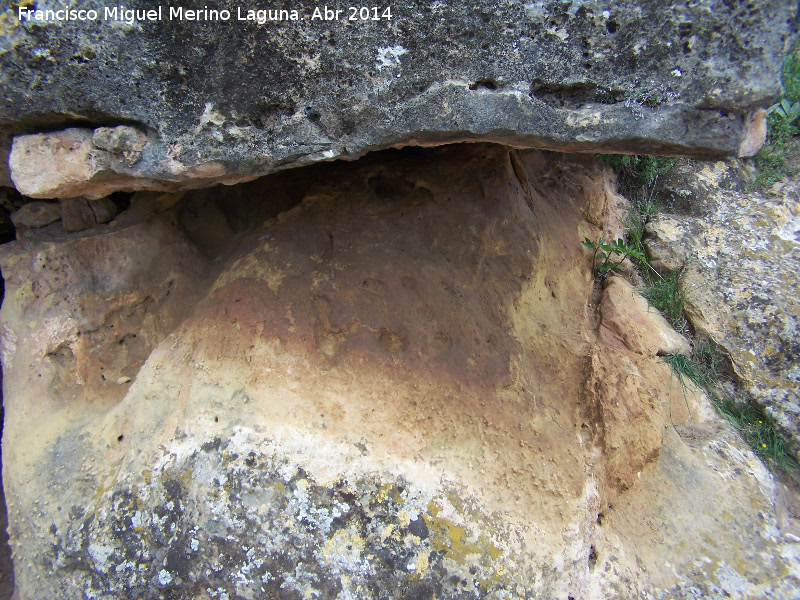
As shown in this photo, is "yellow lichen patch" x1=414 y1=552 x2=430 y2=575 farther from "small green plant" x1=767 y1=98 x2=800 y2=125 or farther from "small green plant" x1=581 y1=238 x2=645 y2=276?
"small green plant" x1=767 y1=98 x2=800 y2=125

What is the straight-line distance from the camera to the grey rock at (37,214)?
1.80 meters

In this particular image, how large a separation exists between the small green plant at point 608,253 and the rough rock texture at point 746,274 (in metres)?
0.23

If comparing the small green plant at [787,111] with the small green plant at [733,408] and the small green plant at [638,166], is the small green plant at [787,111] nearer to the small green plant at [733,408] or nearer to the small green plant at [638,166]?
the small green plant at [638,166]

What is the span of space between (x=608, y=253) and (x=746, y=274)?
615mm

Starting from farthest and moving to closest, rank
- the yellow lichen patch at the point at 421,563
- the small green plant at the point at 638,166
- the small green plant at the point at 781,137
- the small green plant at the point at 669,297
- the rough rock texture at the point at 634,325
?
the small green plant at the point at 638,166
the small green plant at the point at 781,137
the small green plant at the point at 669,297
the rough rock texture at the point at 634,325
the yellow lichen patch at the point at 421,563

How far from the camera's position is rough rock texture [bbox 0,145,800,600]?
1402mm

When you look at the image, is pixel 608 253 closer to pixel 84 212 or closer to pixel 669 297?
pixel 669 297

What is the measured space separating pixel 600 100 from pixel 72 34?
1184mm

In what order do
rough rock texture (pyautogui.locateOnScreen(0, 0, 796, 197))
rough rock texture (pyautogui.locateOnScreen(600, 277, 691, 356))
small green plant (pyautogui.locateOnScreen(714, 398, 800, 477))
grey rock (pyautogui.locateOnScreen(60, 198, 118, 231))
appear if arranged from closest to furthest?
rough rock texture (pyautogui.locateOnScreen(0, 0, 796, 197))
grey rock (pyautogui.locateOnScreen(60, 198, 118, 231))
small green plant (pyautogui.locateOnScreen(714, 398, 800, 477))
rough rock texture (pyautogui.locateOnScreen(600, 277, 691, 356))

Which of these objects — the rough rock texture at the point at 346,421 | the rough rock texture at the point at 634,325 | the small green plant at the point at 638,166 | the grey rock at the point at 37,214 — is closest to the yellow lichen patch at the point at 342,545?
the rough rock texture at the point at 346,421

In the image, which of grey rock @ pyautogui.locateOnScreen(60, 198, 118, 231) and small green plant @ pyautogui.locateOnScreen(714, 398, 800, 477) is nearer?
grey rock @ pyautogui.locateOnScreen(60, 198, 118, 231)

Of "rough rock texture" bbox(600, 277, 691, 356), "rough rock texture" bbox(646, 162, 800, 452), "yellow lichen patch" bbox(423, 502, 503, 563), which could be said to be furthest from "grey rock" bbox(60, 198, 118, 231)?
"rough rock texture" bbox(646, 162, 800, 452)

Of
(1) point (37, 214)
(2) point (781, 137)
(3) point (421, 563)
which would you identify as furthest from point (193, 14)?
(2) point (781, 137)

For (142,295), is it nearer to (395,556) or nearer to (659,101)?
(395,556)
